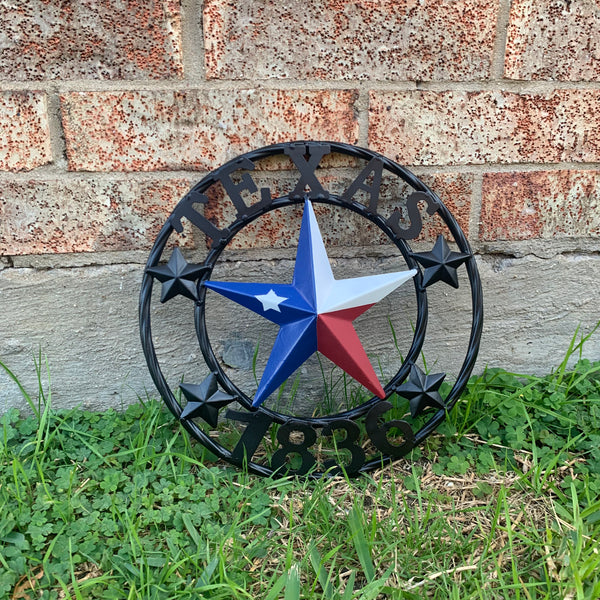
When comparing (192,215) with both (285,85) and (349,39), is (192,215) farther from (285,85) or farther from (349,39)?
(349,39)

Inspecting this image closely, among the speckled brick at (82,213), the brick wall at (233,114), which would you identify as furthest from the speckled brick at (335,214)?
the speckled brick at (82,213)

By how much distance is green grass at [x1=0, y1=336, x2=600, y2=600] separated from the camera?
1.08 metres

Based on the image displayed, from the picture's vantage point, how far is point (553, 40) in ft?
4.55

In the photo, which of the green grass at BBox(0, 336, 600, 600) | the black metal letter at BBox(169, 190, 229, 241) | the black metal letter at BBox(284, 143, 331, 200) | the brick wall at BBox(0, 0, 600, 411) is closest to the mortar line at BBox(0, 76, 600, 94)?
the brick wall at BBox(0, 0, 600, 411)

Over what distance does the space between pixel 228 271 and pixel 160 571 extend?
696 mm

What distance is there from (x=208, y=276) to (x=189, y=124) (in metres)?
0.36

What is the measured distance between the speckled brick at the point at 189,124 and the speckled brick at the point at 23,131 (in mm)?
53

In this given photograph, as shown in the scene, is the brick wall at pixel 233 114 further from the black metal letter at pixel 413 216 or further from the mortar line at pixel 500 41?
the black metal letter at pixel 413 216

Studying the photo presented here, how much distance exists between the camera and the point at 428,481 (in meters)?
1.34

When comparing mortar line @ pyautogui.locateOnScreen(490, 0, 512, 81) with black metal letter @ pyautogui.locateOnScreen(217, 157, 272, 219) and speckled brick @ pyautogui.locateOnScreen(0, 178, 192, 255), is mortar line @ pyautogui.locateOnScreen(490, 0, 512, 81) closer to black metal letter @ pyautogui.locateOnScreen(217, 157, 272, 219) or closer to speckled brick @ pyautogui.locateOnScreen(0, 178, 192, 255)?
black metal letter @ pyautogui.locateOnScreen(217, 157, 272, 219)

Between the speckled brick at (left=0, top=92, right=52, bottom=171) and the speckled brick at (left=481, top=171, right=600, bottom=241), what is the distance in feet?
3.49

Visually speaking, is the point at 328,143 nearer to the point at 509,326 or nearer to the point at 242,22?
the point at 242,22

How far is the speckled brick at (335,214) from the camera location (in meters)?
1.41

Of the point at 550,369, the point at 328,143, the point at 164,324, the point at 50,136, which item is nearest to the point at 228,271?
the point at 164,324
